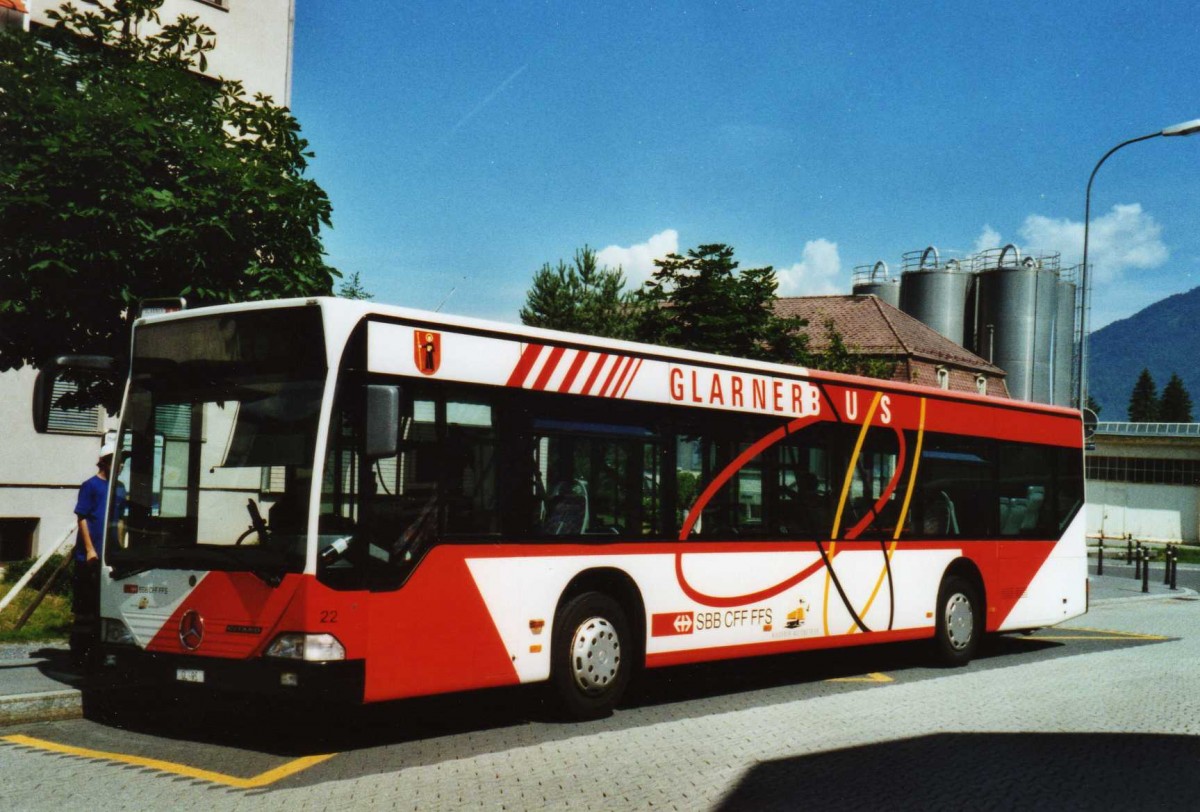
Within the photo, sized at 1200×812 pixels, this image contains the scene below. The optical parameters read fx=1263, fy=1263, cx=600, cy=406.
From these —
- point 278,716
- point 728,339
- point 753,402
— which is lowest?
point 278,716

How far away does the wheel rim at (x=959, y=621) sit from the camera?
43.8 feet

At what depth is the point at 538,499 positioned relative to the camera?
902 cm

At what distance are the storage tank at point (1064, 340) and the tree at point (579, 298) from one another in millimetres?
27931

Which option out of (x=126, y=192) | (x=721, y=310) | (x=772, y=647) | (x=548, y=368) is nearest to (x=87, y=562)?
(x=126, y=192)

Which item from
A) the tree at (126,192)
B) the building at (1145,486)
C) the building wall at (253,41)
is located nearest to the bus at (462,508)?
the tree at (126,192)

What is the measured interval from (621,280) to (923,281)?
23150 millimetres

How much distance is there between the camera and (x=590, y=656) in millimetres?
9336

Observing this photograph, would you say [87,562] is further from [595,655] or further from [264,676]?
[595,655]

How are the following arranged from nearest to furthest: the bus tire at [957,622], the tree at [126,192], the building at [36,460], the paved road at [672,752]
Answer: the paved road at [672,752]
the tree at [126,192]
the bus tire at [957,622]
the building at [36,460]

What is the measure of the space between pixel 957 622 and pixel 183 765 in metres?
8.67

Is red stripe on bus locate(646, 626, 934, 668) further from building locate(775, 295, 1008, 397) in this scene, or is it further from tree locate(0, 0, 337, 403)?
building locate(775, 295, 1008, 397)

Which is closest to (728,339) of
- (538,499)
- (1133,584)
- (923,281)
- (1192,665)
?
(1133,584)

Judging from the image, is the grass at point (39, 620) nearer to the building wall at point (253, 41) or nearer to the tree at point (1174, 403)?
the building wall at point (253, 41)

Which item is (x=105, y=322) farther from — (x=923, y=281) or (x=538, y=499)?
(x=923, y=281)
